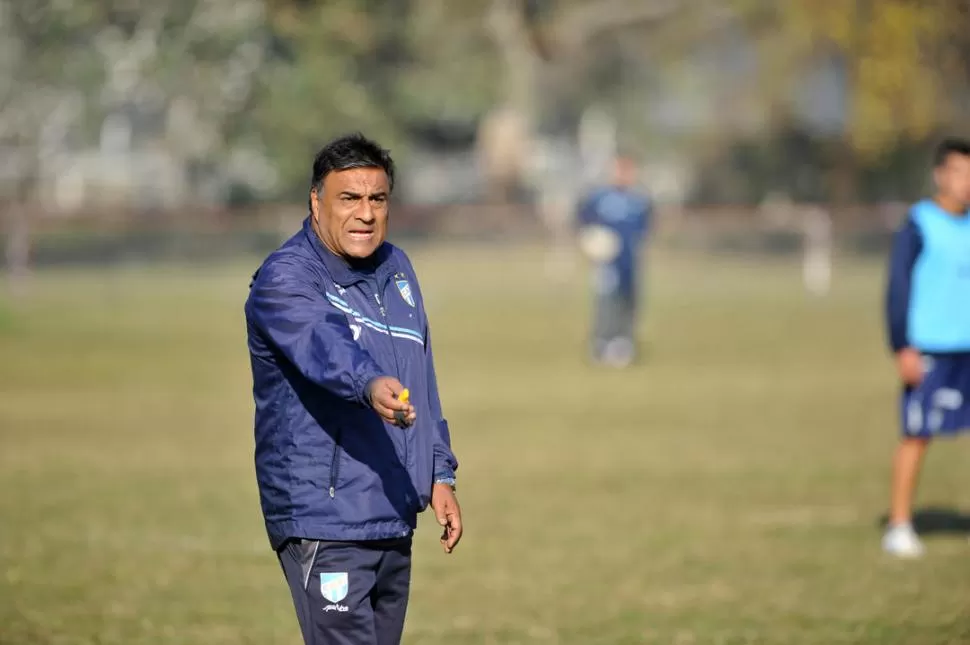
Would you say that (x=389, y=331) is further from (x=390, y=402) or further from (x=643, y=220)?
(x=643, y=220)

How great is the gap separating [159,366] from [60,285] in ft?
41.2

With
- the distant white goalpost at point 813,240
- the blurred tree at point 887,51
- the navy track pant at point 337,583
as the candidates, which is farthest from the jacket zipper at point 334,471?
the blurred tree at point 887,51

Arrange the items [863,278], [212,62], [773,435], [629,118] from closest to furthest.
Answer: [773,435] → [863,278] → [212,62] → [629,118]

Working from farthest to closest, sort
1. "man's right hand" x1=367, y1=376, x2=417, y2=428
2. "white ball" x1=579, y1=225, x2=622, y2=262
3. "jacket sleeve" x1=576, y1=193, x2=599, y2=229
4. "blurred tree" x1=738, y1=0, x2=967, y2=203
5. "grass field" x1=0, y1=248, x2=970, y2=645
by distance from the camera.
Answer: "blurred tree" x1=738, y1=0, x2=967, y2=203 < "jacket sleeve" x1=576, y1=193, x2=599, y2=229 < "white ball" x1=579, y1=225, x2=622, y2=262 < "grass field" x1=0, y1=248, x2=970, y2=645 < "man's right hand" x1=367, y1=376, x2=417, y2=428

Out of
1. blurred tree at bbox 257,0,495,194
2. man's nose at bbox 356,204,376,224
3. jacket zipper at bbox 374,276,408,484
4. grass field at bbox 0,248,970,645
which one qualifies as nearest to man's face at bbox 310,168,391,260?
man's nose at bbox 356,204,376,224

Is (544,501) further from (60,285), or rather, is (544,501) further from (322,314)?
(60,285)

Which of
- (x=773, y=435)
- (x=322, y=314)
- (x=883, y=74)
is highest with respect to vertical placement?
(x=883, y=74)

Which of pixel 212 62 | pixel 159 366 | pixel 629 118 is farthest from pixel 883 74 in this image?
pixel 629 118

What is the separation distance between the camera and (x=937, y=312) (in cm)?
1006

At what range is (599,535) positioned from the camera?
11.1 meters

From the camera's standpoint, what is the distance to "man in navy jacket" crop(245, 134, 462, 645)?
5090 millimetres

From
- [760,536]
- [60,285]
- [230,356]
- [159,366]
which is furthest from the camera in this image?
[60,285]

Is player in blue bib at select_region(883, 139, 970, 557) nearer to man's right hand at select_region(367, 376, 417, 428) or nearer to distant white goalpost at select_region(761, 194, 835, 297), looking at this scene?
man's right hand at select_region(367, 376, 417, 428)

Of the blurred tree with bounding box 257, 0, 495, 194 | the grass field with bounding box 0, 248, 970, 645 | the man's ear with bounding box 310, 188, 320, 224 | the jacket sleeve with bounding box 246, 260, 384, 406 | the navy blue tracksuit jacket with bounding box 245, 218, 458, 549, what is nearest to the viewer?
the jacket sleeve with bounding box 246, 260, 384, 406
